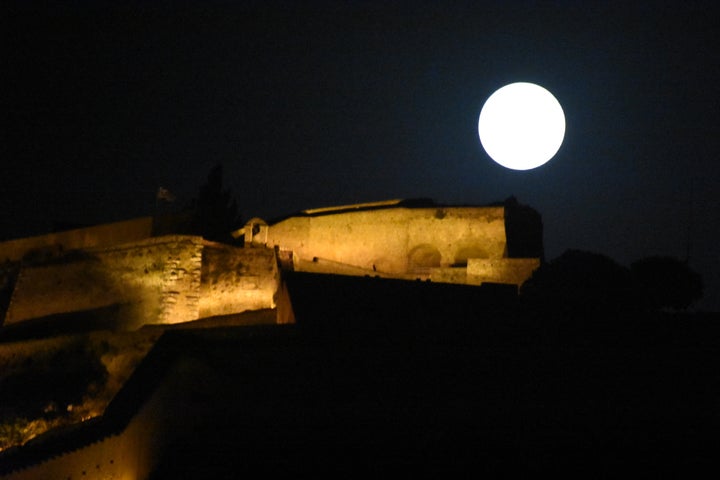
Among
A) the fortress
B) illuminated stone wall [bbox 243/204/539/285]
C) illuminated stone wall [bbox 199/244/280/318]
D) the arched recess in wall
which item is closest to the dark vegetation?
the fortress

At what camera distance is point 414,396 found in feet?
47.1

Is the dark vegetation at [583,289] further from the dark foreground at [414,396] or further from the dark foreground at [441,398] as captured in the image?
the dark foreground at [414,396]

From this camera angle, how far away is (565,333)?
749 inches

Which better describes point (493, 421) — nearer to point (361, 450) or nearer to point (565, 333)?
point (361, 450)

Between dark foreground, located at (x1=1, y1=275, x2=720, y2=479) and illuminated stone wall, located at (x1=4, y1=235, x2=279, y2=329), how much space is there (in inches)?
191

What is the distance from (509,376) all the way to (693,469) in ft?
13.8

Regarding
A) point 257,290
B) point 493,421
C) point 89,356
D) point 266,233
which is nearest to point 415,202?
point 266,233

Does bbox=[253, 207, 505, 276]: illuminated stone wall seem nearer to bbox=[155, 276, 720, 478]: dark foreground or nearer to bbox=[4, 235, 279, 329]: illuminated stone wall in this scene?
bbox=[4, 235, 279, 329]: illuminated stone wall

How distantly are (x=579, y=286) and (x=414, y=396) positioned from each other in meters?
10.2

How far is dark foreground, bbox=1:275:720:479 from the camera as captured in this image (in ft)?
40.4

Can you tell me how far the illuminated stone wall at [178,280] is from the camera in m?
22.0

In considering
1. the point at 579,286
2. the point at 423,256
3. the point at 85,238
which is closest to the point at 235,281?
the point at 85,238

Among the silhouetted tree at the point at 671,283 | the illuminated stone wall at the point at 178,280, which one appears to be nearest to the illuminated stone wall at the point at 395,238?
the illuminated stone wall at the point at 178,280

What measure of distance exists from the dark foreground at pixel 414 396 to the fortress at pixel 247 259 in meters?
2.56
